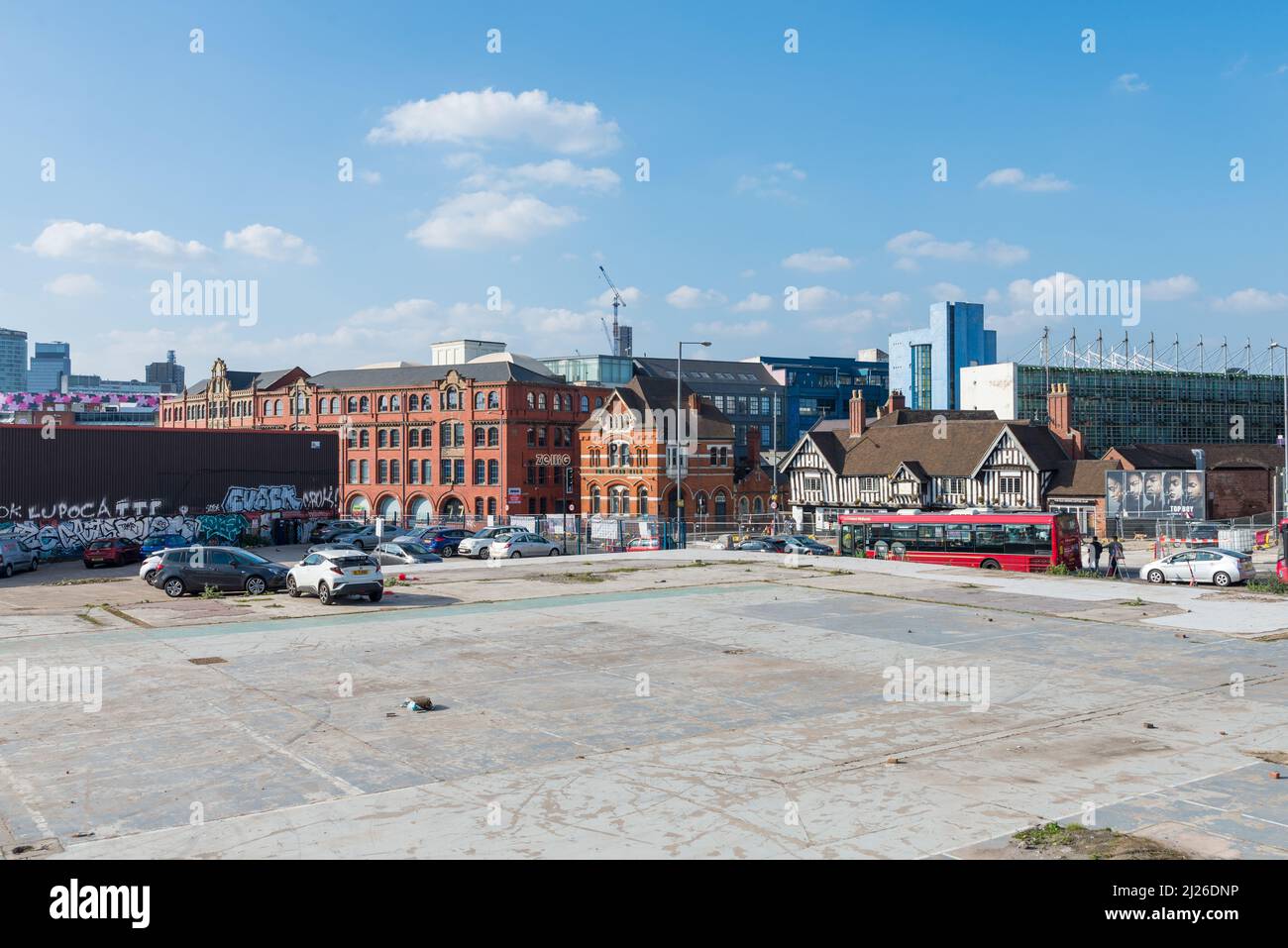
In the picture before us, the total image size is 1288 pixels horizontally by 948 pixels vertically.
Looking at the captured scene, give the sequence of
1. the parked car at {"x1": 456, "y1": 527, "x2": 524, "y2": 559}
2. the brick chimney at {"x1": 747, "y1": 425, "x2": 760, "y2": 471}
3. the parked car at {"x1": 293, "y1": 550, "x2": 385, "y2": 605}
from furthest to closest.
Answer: the brick chimney at {"x1": 747, "y1": 425, "x2": 760, "y2": 471} → the parked car at {"x1": 456, "y1": 527, "x2": 524, "y2": 559} → the parked car at {"x1": 293, "y1": 550, "x2": 385, "y2": 605}

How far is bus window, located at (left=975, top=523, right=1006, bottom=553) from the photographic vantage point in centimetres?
4253

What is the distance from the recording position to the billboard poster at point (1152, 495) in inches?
2606

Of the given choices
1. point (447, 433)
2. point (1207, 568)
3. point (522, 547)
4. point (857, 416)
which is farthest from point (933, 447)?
point (1207, 568)

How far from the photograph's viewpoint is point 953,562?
4434 cm

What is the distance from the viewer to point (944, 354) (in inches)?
5438

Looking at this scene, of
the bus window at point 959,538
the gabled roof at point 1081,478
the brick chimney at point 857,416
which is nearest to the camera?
the bus window at point 959,538

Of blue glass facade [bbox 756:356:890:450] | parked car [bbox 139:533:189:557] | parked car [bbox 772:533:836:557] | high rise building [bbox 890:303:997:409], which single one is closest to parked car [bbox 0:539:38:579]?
parked car [bbox 139:533:189:557]

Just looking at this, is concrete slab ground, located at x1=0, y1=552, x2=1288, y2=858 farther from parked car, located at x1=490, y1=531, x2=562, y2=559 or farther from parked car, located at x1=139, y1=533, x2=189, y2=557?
parked car, located at x1=139, y1=533, x2=189, y2=557

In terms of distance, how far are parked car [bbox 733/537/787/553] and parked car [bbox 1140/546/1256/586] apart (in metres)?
19.5

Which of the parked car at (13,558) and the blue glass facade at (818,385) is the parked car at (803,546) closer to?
the parked car at (13,558)

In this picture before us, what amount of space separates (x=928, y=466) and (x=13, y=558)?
55.3 m

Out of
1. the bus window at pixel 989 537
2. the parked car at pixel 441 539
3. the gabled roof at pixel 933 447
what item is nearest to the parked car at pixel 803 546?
the bus window at pixel 989 537

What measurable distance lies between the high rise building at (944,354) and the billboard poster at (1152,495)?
67442mm

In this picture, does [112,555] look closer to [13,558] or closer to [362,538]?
[13,558]
